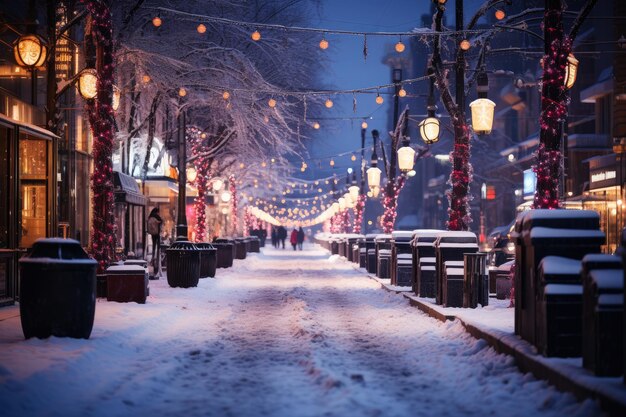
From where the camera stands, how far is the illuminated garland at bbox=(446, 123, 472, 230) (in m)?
21.4

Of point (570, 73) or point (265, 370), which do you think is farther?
point (570, 73)

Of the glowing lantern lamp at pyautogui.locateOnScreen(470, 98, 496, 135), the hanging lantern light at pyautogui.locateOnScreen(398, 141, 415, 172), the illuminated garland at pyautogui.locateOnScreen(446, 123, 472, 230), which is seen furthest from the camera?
the hanging lantern light at pyautogui.locateOnScreen(398, 141, 415, 172)

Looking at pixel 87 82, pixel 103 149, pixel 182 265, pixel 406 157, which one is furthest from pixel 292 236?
pixel 87 82

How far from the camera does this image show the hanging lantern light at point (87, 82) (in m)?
19.8

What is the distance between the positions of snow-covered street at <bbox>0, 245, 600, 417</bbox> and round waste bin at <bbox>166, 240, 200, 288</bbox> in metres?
6.72

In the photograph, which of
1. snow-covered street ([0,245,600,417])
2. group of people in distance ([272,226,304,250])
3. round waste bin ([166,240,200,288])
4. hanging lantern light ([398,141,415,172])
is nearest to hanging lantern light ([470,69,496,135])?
snow-covered street ([0,245,600,417])

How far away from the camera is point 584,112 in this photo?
2288 inches

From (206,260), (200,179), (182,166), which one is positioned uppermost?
(200,179)

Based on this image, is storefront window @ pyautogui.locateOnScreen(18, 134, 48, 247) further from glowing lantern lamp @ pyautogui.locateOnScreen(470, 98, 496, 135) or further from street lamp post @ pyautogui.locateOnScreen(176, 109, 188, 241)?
glowing lantern lamp @ pyautogui.locateOnScreen(470, 98, 496, 135)

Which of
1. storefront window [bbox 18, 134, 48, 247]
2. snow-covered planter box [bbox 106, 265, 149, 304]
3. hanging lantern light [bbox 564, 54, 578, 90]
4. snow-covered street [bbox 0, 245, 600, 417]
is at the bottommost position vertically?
snow-covered street [bbox 0, 245, 600, 417]

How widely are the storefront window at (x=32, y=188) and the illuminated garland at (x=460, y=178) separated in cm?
966

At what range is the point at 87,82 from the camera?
1978 cm

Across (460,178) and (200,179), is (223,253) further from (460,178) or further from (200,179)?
(460,178)

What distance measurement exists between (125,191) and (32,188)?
40.9 ft
